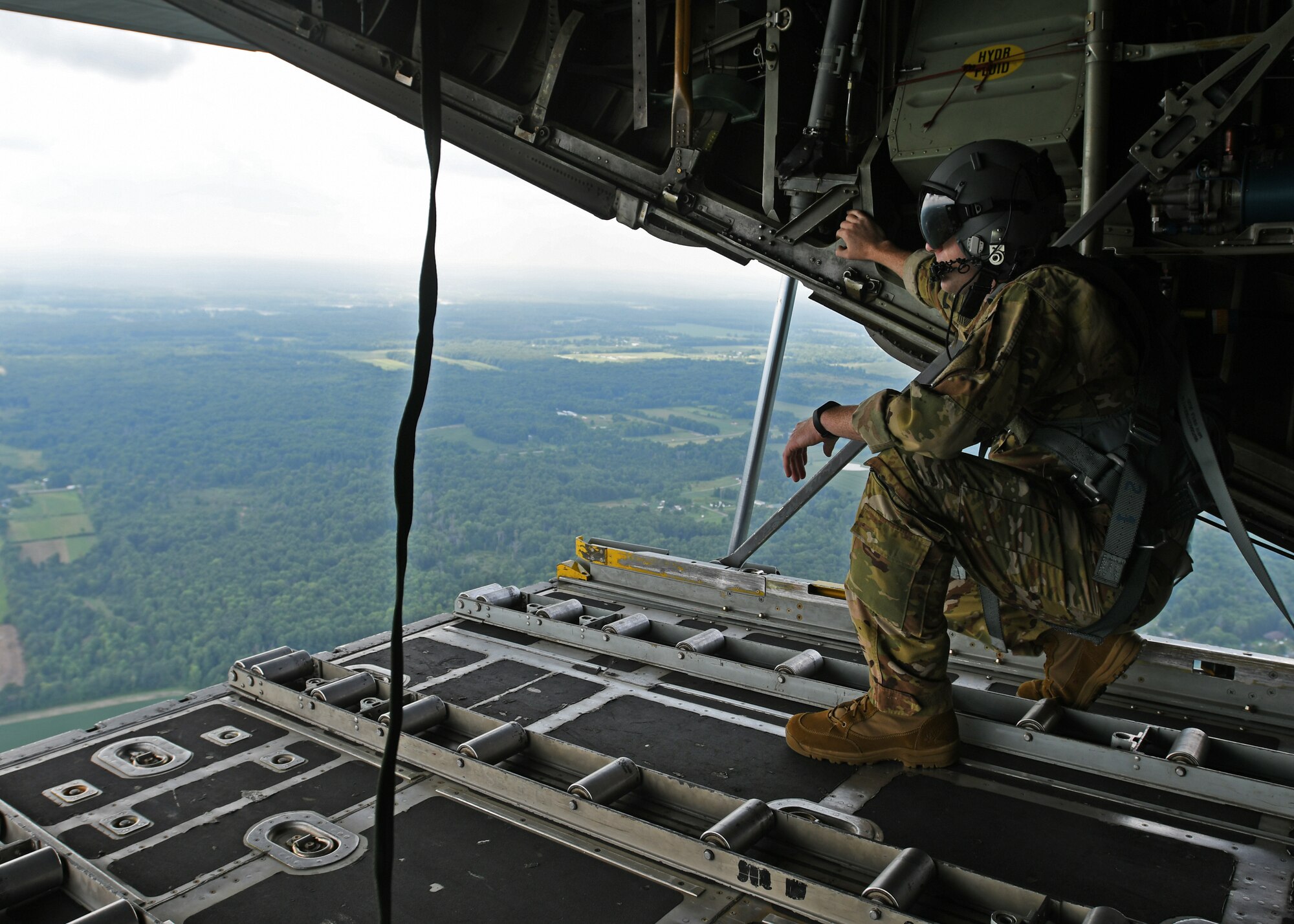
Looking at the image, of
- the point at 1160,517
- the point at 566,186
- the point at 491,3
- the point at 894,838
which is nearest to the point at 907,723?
the point at 894,838

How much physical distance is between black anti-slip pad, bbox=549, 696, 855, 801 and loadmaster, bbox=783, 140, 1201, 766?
0.09 metres

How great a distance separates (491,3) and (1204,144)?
299cm

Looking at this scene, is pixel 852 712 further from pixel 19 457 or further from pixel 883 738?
pixel 19 457

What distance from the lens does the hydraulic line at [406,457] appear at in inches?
32.6

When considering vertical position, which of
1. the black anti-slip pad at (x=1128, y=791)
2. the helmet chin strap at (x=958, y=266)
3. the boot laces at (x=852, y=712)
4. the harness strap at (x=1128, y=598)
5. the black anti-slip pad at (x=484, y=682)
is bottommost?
the black anti-slip pad at (x=484, y=682)

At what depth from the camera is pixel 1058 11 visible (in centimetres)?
306

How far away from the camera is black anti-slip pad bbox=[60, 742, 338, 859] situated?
2.19m

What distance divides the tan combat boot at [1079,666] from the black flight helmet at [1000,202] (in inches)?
42.2

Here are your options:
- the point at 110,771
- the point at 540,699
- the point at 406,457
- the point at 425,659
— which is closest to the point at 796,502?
the point at 540,699

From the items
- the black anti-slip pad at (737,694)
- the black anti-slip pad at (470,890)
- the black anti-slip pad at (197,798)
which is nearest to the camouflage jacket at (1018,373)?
the black anti-slip pad at (737,694)

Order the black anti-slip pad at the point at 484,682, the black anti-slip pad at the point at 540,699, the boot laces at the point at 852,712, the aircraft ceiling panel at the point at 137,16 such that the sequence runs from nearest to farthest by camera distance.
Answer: the boot laces at the point at 852,712, the black anti-slip pad at the point at 540,699, the black anti-slip pad at the point at 484,682, the aircraft ceiling panel at the point at 137,16

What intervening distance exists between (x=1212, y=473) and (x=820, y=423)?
889 mm

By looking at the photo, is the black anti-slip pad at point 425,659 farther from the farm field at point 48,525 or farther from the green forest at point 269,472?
the farm field at point 48,525

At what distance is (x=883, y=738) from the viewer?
97.0 inches
